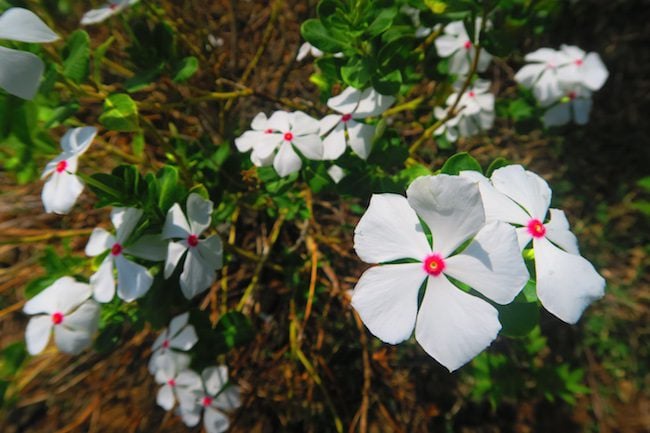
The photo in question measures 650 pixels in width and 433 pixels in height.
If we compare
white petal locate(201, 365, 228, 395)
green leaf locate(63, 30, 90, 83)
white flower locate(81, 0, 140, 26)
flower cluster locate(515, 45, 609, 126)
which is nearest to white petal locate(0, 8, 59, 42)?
green leaf locate(63, 30, 90, 83)

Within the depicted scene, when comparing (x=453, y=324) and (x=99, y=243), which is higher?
(x=453, y=324)

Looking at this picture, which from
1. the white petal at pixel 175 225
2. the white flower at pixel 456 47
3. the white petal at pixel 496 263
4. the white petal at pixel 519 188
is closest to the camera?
the white petal at pixel 496 263

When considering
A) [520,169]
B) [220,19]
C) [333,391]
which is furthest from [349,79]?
[220,19]

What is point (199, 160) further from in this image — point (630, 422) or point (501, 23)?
point (630, 422)

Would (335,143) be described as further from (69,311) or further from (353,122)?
(69,311)

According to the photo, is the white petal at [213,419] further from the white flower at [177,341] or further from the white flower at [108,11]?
the white flower at [108,11]

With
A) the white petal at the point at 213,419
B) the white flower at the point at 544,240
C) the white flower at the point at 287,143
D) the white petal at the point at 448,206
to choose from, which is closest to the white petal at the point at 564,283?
the white flower at the point at 544,240

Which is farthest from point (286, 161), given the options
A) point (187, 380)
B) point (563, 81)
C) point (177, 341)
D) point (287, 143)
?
point (563, 81)
